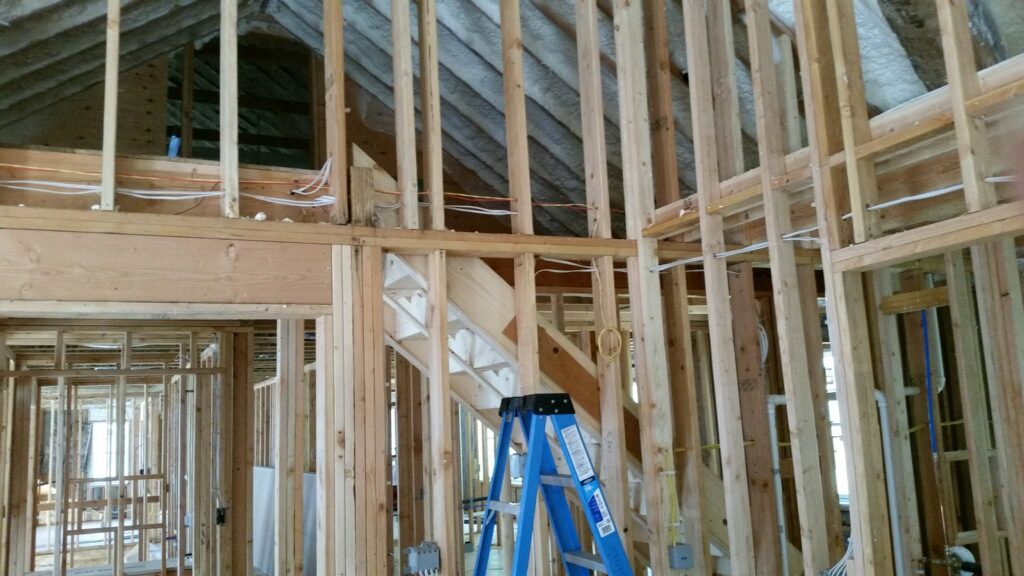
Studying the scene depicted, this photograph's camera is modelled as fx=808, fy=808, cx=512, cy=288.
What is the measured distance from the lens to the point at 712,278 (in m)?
4.02

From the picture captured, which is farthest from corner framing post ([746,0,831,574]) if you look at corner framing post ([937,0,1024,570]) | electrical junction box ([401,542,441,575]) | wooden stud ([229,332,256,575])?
wooden stud ([229,332,256,575])

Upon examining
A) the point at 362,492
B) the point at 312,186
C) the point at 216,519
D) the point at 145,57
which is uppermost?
the point at 145,57

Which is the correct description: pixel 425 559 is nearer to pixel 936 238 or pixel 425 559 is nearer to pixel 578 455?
pixel 578 455

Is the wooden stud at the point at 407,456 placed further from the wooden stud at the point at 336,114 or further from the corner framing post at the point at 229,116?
the corner framing post at the point at 229,116

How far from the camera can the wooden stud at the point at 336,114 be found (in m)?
3.85

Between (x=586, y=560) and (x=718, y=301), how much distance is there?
4.67 feet

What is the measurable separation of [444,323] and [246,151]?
6.38 meters

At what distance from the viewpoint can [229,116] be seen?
3.68m

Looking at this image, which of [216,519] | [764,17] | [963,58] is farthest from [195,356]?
[963,58]

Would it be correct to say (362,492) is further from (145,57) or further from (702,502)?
(145,57)

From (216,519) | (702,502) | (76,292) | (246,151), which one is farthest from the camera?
(246,151)

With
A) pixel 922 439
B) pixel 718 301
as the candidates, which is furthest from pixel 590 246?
pixel 922 439

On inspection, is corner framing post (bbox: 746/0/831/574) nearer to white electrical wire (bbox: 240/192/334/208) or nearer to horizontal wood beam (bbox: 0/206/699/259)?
horizontal wood beam (bbox: 0/206/699/259)

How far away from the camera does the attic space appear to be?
3303 mm
